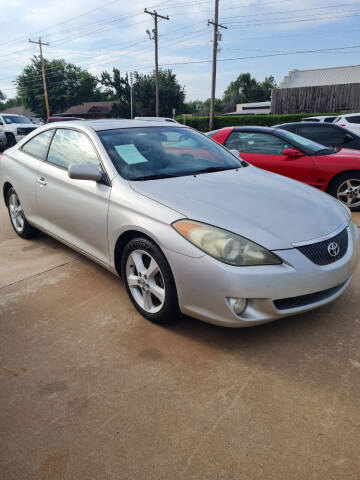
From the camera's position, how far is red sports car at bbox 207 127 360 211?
221 inches

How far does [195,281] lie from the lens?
2320mm

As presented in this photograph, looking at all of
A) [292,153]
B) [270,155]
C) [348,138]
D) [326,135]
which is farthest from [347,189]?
[326,135]

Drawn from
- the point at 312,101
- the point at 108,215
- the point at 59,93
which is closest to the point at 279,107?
the point at 312,101

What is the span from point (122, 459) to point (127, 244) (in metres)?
1.46

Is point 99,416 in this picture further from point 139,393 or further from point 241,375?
point 241,375

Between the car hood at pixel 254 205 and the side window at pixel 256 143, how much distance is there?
2878 millimetres

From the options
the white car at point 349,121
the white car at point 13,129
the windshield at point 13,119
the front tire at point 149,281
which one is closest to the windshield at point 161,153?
the front tire at point 149,281

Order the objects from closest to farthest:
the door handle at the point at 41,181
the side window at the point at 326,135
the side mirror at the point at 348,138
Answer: the door handle at the point at 41,181
the side mirror at the point at 348,138
the side window at the point at 326,135

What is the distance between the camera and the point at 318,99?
2980 centimetres

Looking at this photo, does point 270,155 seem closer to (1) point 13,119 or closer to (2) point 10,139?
(2) point 10,139

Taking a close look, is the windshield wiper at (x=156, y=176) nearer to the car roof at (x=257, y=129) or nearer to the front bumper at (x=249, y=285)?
the front bumper at (x=249, y=285)

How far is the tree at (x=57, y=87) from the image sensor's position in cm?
6912

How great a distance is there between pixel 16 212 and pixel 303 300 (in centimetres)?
360

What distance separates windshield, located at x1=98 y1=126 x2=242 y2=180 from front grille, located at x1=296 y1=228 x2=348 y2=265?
4.08 ft
